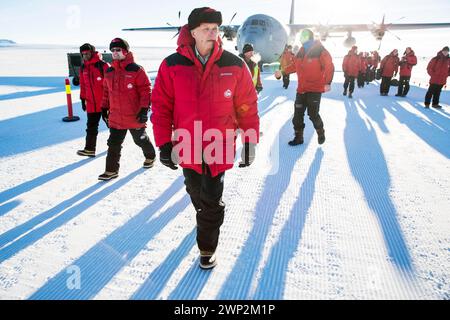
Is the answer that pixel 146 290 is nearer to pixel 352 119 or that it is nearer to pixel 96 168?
pixel 96 168

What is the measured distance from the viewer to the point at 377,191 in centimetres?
364

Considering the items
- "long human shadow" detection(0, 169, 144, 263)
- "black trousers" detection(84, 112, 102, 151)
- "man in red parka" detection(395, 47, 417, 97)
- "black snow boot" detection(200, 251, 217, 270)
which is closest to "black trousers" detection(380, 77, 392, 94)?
"man in red parka" detection(395, 47, 417, 97)

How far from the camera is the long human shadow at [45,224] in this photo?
8.25ft

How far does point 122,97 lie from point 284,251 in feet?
9.22

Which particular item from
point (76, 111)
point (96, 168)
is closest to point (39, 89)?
point (76, 111)

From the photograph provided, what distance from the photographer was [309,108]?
5.18 m

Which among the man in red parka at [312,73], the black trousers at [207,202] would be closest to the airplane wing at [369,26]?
the man in red parka at [312,73]

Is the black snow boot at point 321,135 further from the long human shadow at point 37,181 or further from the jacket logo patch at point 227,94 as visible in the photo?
the long human shadow at point 37,181

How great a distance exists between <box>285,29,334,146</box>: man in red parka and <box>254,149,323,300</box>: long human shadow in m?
1.97

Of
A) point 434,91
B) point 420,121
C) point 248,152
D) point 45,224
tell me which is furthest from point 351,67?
point 45,224

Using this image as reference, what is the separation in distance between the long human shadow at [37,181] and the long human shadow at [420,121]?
629 cm

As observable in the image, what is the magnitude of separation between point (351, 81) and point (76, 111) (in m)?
9.89

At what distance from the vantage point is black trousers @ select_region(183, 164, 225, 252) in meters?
2.16

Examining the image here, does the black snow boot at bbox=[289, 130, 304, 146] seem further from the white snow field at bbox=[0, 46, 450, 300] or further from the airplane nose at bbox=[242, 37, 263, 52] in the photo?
the airplane nose at bbox=[242, 37, 263, 52]
